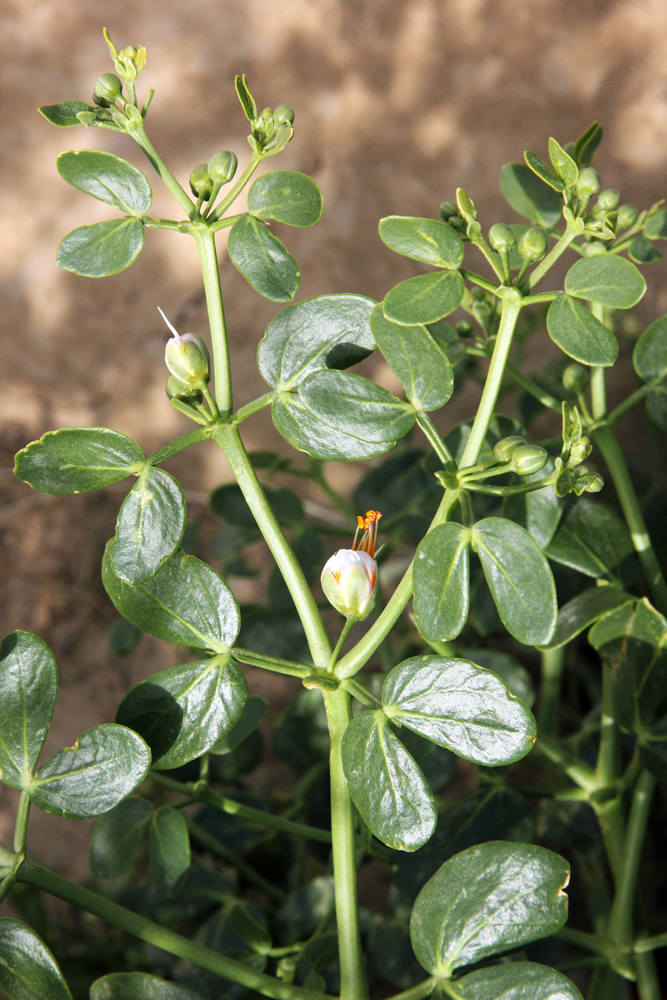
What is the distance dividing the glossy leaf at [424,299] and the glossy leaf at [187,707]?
0.31 m

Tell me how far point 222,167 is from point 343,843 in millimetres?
558

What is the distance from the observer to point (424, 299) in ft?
2.06

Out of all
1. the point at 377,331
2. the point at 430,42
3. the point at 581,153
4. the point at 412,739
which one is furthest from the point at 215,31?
the point at 412,739

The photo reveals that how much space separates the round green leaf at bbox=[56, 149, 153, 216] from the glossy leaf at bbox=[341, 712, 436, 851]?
1.49ft

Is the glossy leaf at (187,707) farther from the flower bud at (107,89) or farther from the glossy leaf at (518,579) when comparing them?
the flower bud at (107,89)

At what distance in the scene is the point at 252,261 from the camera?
2.15 feet

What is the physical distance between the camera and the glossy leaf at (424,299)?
2.01 feet

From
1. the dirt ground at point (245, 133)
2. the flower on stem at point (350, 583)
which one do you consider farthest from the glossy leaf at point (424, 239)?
the dirt ground at point (245, 133)

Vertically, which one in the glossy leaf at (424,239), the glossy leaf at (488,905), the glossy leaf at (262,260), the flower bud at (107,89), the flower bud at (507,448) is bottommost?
the glossy leaf at (488,905)

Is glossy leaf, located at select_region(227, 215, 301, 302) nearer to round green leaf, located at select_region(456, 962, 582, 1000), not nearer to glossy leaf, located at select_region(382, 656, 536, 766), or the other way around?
glossy leaf, located at select_region(382, 656, 536, 766)

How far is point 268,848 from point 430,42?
143 cm

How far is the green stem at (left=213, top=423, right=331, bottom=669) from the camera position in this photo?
65 cm

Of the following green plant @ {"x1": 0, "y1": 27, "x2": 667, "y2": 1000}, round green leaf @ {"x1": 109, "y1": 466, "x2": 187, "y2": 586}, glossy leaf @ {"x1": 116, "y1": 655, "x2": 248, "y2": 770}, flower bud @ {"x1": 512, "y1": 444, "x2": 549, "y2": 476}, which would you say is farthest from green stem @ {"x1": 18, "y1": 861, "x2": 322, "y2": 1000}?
flower bud @ {"x1": 512, "y1": 444, "x2": 549, "y2": 476}

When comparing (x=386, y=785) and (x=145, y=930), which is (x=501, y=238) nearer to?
(x=386, y=785)
